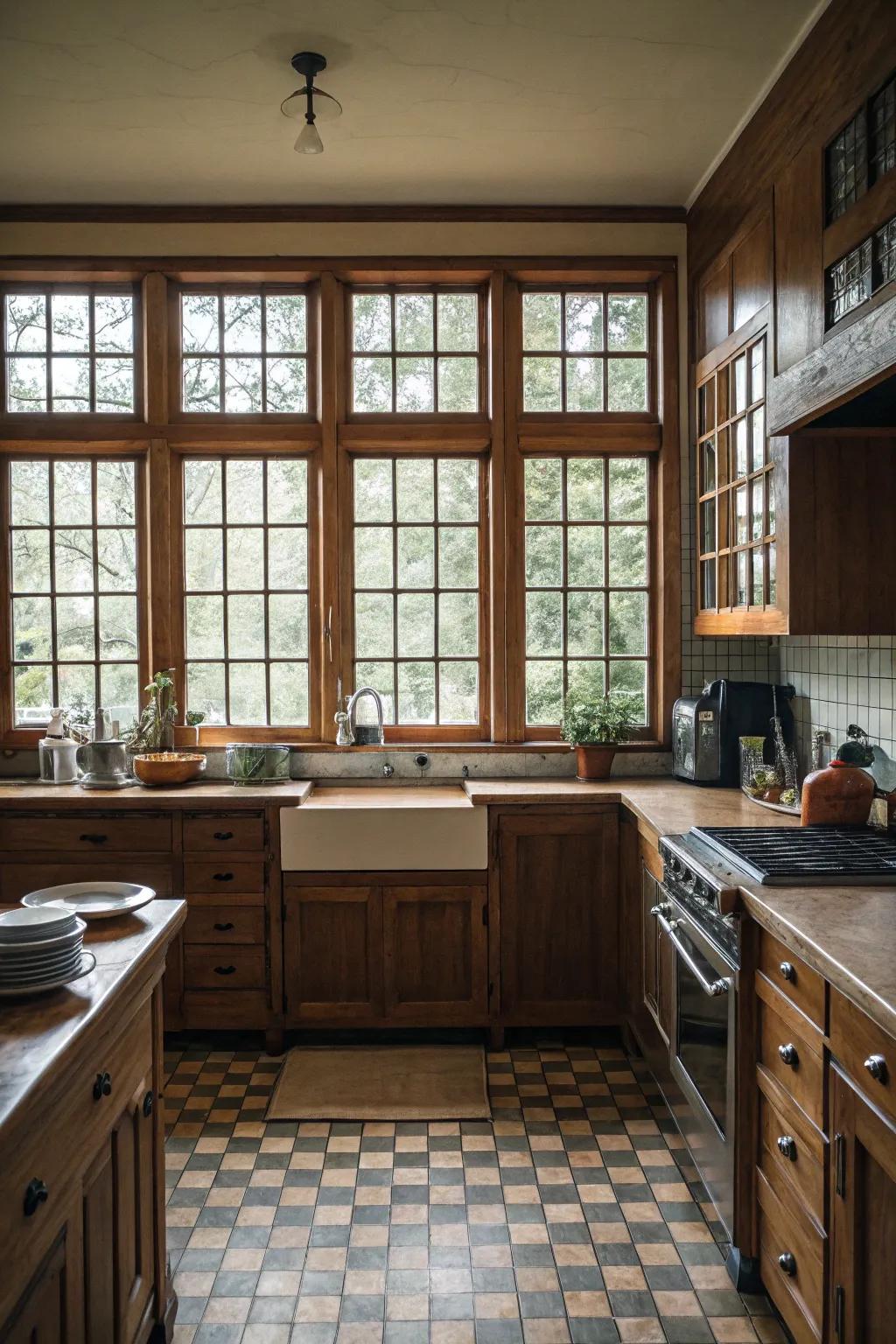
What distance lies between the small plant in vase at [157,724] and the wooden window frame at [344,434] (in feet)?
0.41

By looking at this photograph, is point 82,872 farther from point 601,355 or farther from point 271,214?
point 601,355

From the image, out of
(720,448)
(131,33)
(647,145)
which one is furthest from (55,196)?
(720,448)

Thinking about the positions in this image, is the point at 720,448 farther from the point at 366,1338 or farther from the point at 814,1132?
the point at 366,1338

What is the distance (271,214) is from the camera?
3998mm

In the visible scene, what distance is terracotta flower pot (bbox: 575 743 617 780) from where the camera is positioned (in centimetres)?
385

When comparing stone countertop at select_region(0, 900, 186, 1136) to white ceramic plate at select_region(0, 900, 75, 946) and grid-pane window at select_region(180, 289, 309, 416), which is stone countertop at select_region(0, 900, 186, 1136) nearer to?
white ceramic plate at select_region(0, 900, 75, 946)

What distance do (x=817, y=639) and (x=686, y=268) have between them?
5.53ft

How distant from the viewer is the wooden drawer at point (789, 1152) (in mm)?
1825

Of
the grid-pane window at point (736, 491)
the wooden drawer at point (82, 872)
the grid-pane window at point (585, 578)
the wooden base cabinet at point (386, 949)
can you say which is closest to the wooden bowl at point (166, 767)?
the wooden drawer at point (82, 872)

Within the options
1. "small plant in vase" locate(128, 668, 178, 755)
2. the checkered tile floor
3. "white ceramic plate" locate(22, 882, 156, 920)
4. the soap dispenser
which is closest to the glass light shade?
"small plant in vase" locate(128, 668, 178, 755)

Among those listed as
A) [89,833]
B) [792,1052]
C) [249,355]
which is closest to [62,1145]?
[792,1052]

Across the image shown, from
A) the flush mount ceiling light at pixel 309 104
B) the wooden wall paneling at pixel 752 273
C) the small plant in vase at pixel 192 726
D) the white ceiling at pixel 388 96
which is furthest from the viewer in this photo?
the small plant in vase at pixel 192 726

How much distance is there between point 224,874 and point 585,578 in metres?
1.94

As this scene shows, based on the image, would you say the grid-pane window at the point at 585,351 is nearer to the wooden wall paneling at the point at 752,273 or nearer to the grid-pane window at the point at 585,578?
the grid-pane window at the point at 585,578
